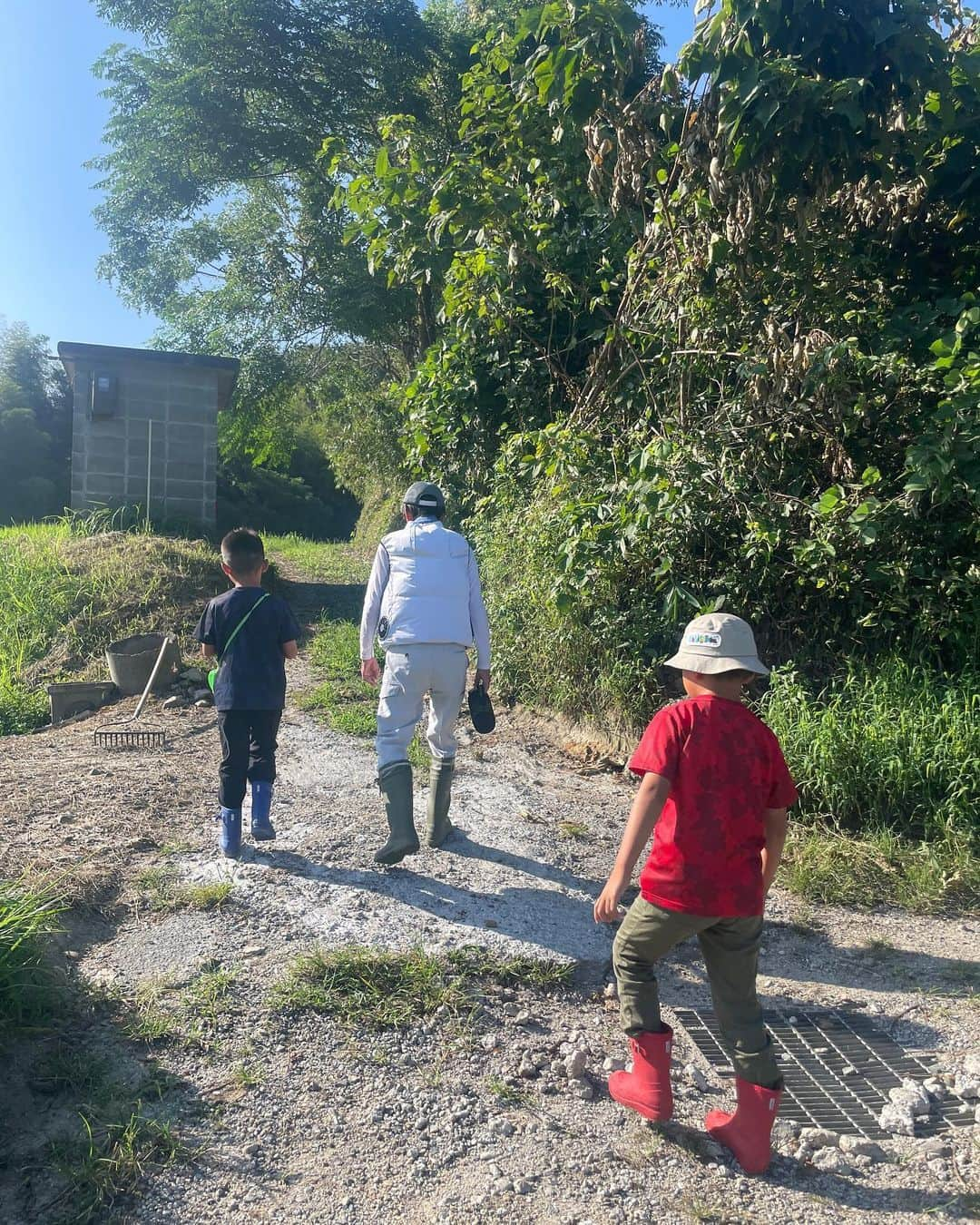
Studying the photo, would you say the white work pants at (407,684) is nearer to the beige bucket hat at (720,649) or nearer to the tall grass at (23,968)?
the tall grass at (23,968)

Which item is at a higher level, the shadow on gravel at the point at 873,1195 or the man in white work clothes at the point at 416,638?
the man in white work clothes at the point at 416,638

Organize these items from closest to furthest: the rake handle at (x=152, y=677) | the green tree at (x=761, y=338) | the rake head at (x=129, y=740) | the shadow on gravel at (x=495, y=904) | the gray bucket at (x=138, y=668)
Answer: the shadow on gravel at (x=495, y=904) < the green tree at (x=761, y=338) < the rake head at (x=129, y=740) < the rake handle at (x=152, y=677) < the gray bucket at (x=138, y=668)

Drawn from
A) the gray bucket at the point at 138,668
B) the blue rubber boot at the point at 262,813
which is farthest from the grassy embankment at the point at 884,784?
the gray bucket at the point at 138,668

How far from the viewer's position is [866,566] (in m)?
5.34

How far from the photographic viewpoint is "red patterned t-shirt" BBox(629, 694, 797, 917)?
2.71 metres

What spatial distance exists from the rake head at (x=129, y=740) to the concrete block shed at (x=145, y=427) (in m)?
6.04

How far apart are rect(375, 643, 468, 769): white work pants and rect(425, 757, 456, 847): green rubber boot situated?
275 mm

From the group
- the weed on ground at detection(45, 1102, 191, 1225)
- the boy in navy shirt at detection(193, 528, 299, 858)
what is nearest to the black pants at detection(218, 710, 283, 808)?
the boy in navy shirt at detection(193, 528, 299, 858)

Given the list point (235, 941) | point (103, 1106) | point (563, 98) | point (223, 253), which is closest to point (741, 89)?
point (563, 98)

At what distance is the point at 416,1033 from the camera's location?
10.6 ft

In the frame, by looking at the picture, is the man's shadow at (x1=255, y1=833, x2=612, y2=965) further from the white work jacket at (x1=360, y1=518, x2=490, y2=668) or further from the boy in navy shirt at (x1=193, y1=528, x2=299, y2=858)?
the white work jacket at (x1=360, y1=518, x2=490, y2=668)

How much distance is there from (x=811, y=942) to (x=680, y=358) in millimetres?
3708

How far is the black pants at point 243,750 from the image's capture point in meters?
4.48

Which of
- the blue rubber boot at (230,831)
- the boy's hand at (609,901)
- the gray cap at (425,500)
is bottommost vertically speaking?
the blue rubber boot at (230,831)
